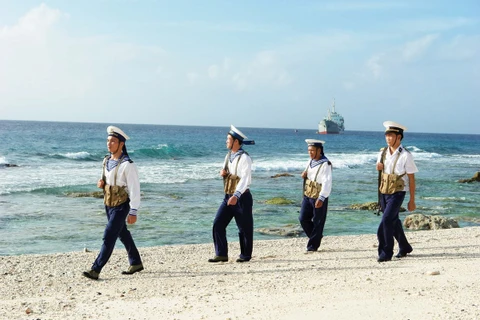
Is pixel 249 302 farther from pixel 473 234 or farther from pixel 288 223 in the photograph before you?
pixel 288 223

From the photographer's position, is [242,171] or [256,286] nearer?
[256,286]

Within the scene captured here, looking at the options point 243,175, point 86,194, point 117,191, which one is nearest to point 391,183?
point 243,175

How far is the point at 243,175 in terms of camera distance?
8328 millimetres

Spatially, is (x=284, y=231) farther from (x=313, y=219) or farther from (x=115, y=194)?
(x=115, y=194)

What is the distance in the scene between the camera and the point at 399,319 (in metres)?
5.46

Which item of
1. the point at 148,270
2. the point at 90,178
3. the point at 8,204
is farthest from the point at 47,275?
the point at 90,178

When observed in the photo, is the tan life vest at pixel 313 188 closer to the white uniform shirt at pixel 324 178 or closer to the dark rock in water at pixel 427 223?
the white uniform shirt at pixel 324 178

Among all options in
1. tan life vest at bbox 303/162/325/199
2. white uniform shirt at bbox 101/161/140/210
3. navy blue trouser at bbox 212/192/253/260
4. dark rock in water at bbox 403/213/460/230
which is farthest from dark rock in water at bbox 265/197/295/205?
white uniform shirt at bbox 101/161/140/210

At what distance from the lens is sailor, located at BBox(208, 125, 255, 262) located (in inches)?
328

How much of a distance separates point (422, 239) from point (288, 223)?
181 inches

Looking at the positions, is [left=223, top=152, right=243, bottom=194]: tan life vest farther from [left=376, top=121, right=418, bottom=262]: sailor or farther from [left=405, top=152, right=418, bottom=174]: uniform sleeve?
[left=405, top=152, right=418, bottom=174]: uniform sleeve

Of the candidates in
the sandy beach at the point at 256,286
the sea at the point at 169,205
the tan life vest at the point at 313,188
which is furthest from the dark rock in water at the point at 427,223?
the tan life vest at the point at 313,188

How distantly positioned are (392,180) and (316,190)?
131cm

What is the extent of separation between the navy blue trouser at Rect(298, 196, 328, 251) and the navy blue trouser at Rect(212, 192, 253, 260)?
1.07m
